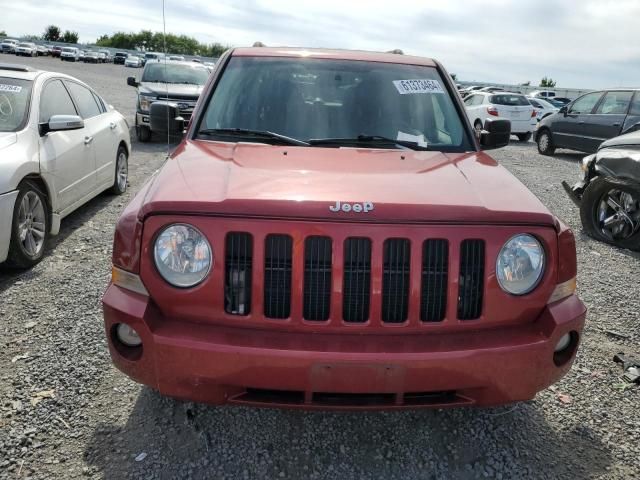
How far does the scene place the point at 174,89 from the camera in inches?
478

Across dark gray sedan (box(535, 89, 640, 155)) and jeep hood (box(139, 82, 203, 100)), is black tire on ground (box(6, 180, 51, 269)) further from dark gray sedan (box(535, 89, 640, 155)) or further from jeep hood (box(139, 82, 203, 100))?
dark gray sedan (box(535, 89, 640, 155))

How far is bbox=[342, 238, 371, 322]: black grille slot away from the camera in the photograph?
2064mm

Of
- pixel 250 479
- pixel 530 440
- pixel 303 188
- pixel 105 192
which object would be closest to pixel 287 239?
pixel 303 188

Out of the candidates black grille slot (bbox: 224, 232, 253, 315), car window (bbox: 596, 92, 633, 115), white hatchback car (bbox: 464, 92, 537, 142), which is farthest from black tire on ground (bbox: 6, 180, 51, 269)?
white hatchback car (bbox: 464, 92, 537, 142)

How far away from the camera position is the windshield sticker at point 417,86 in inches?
135

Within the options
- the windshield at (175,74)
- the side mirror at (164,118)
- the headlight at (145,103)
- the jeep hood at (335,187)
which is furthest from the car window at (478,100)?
the jeep hood at (335,187)

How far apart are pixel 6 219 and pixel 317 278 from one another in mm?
3141

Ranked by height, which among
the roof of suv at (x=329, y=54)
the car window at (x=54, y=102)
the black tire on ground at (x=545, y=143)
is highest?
the roof of suv at (x=329, y=54)

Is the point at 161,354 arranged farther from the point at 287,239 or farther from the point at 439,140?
the point at 439,140

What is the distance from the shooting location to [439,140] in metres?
3.26

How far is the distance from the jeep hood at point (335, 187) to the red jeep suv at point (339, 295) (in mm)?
11

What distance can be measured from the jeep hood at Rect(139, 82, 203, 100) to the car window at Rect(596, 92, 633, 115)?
9.20m

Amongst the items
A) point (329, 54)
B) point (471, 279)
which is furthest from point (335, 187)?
point (329, 54)

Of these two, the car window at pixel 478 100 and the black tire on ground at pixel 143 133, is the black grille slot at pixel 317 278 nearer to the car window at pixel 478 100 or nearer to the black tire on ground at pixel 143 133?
the black tire on ground at pixel 143 133
